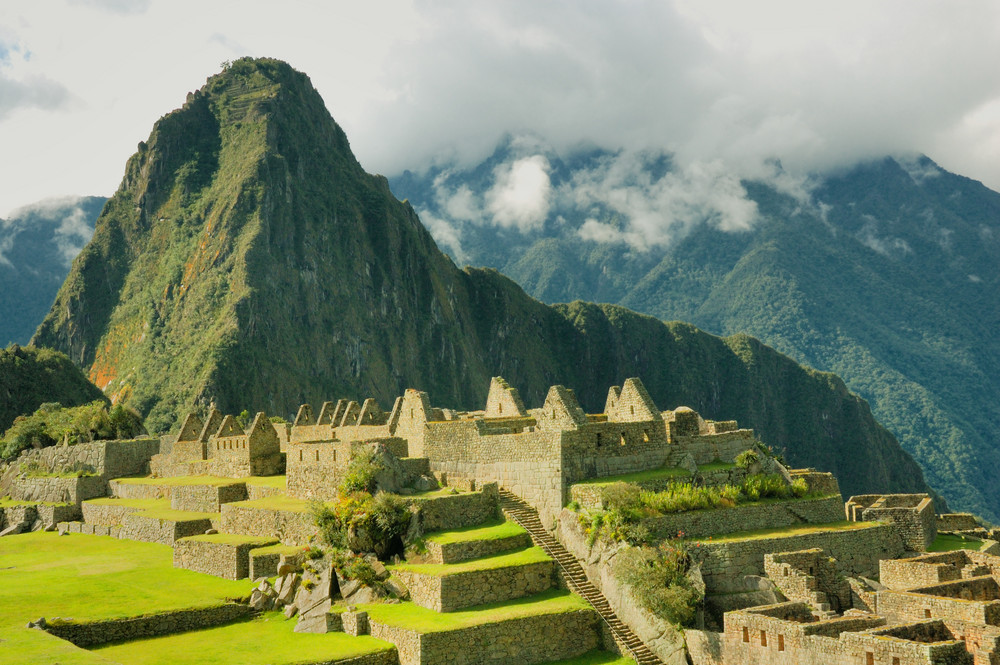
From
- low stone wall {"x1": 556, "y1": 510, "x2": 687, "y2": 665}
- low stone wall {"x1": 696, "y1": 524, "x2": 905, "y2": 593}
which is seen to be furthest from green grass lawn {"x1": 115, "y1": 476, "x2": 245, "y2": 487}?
low stone wall {"x1": 696, "y1": 524, "x2": 905, "y2": 593}

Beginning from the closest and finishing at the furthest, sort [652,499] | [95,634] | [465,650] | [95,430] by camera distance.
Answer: [465,650] < [95,634] < [652,499] < [95,430]

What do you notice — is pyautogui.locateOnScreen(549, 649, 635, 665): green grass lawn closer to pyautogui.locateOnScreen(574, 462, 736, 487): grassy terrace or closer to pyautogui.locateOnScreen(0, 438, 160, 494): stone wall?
pyautogui.locateOnScreen(574, 462, 736, 487): grassy terrace

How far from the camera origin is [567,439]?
28.0 m

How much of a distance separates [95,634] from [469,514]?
9.96 metres

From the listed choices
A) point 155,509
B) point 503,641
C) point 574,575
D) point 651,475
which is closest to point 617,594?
point 574,575

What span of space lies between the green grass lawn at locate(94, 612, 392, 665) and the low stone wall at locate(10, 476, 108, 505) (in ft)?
81.8

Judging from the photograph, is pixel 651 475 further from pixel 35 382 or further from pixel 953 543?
pixel 35 382

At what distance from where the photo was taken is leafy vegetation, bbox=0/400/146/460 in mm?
61250

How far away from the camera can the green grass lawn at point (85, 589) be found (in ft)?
71.1

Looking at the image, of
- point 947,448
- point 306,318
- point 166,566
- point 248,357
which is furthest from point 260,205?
point 166,566

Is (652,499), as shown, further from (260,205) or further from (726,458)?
(260,205)

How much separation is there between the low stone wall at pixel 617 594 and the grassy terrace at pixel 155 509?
590 inches

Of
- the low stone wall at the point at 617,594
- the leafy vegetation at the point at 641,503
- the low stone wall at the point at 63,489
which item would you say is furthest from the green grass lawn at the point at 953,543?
the low stone wall at the point at 63,489

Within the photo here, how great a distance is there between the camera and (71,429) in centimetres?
6125
